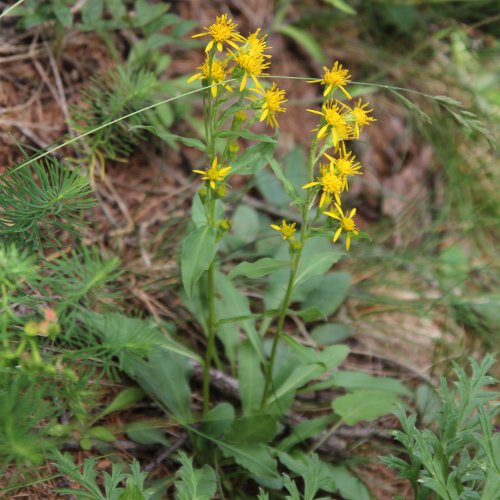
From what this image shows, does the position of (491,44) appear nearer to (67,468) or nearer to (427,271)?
(427,271)

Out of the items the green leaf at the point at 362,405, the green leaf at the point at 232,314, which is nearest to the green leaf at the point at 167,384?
the green leaf at the point at 232,314

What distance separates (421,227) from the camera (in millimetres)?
3316

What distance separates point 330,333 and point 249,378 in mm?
512

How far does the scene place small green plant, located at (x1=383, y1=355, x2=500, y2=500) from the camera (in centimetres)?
160

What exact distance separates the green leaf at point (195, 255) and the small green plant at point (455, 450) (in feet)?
2.10

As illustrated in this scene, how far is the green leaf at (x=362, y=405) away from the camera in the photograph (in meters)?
2.16

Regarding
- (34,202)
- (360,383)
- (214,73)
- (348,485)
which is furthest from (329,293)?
(34,202)

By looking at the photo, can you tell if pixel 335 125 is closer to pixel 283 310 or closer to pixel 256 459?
pixel 283 310

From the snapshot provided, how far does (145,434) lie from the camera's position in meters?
2.04

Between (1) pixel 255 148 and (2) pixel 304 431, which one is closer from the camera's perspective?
(1) pixel 255 148

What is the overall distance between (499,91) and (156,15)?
195cm

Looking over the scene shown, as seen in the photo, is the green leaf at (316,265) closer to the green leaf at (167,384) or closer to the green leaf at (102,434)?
the green leaf at (167,384)

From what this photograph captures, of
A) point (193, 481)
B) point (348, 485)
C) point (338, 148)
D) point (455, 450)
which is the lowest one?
point (348, 485)

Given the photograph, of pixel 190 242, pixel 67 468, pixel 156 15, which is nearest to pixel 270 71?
pixel 156 15
